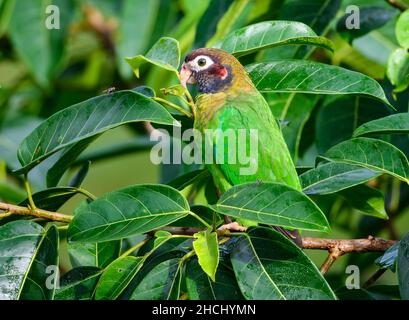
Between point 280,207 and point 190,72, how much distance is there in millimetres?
1494

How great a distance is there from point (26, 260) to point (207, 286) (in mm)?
612

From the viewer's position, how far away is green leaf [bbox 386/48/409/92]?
10.4 ft

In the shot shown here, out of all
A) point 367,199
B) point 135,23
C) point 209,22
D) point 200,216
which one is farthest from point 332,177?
point 135,23

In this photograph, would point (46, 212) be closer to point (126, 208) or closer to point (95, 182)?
point (126, 208)

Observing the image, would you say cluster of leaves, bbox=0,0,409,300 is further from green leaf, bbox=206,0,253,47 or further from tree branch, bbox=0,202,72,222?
green leaf, bbox=206,0,253,47

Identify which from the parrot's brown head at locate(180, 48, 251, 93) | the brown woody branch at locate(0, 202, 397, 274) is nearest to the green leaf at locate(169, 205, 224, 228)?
the brown woody branch at locate(0, 202, 397, 274)

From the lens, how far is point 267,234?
2428 mm

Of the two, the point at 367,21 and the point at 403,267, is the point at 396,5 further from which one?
the point at 403,267

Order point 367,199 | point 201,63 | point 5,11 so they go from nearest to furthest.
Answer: point 367,199 → point 201,63 → point 5,11

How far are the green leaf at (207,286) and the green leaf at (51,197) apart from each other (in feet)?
1.77

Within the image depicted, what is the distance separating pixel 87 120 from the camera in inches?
98.0

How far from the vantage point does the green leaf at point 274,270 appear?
2.27 m

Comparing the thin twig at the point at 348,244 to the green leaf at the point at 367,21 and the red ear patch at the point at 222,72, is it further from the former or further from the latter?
the green leaf at the point at 367,21
